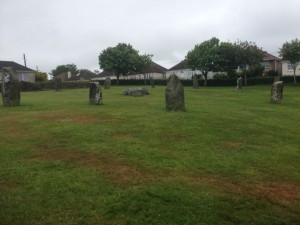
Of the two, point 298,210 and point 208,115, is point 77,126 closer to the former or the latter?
point 208,115

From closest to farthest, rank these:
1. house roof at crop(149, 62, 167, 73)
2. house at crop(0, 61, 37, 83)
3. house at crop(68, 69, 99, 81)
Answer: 1. house at crop(0, 61, 37, 83)
2. house roof at crop(149, 62, 167, 73)
3. house at crop(68, 69, 99, 81)

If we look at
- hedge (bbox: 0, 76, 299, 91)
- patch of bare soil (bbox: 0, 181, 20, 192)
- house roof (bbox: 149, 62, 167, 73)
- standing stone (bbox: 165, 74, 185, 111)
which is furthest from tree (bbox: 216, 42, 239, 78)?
patch of bare soil (bbox: 0, 181, 20, 192)

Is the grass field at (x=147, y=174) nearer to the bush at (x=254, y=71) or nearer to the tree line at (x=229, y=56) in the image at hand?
the tree line at (x=229, y=56)

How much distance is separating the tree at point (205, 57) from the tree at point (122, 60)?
598 inches

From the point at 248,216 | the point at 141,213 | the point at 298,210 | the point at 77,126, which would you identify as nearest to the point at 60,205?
the point at 141,213

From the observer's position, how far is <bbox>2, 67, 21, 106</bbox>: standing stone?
2278cm

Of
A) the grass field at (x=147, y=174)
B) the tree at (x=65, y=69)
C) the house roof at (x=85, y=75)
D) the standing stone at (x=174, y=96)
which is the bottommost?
the grass field at (x=147, y=174)

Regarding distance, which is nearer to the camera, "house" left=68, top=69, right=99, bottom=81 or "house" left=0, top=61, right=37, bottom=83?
"house" left=0, top=61, right=37, bottom=83

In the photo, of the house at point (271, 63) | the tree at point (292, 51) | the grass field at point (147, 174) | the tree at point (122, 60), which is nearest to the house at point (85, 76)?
the tree at point (122, 60)

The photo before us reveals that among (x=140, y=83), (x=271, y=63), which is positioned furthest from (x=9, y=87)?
(x=271, y=63)

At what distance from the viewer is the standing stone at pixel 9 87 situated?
22.8 m

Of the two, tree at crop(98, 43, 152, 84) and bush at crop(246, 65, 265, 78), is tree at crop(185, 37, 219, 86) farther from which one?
tree at crop(98, 43, 152, 84)

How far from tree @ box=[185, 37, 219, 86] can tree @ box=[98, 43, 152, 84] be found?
15196 mm

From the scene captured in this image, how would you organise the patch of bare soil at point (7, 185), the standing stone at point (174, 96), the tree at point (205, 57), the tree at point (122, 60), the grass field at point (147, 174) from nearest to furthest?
the grass field at point (147, 174) → the patch of bare soil at point (7, 185) → the standing stone at point (174, 96) → the tree at point (205, 57) → the tree at point (122, 60)
